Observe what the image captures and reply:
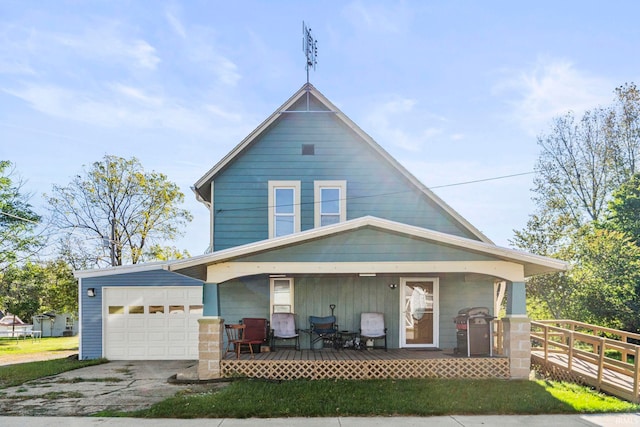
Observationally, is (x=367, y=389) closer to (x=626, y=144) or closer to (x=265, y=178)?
(x=265, y=178)

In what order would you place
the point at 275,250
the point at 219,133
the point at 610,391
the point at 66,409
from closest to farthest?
the point at 66,409 < the point at 610,391 < the point at 275,250 < the point at 219,133

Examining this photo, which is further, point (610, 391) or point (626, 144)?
point (626, 144)

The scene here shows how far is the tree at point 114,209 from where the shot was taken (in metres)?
23.5

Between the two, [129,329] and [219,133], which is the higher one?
[219,133]

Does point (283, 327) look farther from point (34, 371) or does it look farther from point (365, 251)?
point (34, 371)

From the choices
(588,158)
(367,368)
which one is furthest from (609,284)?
(588,158)

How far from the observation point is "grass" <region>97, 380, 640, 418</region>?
22.1 ft

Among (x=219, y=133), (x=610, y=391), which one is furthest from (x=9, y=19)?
(x=610, y=391)

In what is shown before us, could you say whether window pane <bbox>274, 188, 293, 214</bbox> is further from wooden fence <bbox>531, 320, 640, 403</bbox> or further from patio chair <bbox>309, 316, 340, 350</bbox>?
wooden fence <bbox>531, 320, 640, 403</bbox>

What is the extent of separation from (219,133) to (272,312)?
7.64m

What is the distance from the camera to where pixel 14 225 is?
25.1 metres

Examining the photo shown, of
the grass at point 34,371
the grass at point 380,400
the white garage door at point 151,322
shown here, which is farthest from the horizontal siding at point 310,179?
the grass at point 34,371

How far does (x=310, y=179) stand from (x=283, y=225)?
1.34 metres

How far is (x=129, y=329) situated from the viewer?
529 inches
